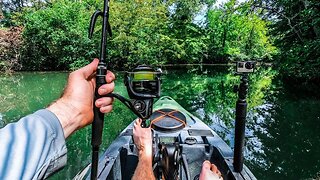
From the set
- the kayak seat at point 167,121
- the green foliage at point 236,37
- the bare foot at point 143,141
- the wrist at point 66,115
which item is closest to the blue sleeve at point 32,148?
the wrist at point 66,115

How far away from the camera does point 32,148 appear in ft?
2.14

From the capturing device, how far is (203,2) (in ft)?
91.8

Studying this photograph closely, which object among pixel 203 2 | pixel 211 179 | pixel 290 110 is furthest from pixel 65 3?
pixel 211 179

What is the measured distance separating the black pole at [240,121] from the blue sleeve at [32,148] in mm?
1792

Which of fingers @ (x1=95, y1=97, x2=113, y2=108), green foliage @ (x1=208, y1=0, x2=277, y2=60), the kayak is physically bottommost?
the kayak

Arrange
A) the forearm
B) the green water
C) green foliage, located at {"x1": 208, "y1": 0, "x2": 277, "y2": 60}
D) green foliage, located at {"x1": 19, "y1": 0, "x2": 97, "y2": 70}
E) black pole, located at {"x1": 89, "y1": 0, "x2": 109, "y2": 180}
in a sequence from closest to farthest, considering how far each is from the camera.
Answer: black pole, located at {"x1": 89, "y1": 0, "x2": 109, "y2": 180} → the forearm → the green water → green foliage, located at {"x1": 19, "y1": 0, "x2": 97, "y2": 70} → green foliage, located at {"x1": 208, "y1": 0, "x2": 277, "y2": 60}

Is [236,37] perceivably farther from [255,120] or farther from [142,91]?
[142,91]

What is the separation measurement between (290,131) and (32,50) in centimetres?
1674

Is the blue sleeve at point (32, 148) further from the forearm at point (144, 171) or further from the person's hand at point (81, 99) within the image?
the forearm at point (144, 171)

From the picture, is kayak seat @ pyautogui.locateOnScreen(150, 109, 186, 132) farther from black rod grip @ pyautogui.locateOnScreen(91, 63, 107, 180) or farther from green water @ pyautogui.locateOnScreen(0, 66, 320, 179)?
black rod grip @ pyautogui.locateOnScreen(91, 63, 107, 180)

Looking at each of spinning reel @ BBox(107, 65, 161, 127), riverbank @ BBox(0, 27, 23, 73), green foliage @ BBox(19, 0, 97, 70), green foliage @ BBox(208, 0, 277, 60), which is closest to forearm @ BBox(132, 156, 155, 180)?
spinning reel @ BBox(107, 65, 161, 127)

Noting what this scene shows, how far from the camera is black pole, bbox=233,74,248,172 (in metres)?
2.32

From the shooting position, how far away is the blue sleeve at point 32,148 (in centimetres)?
60

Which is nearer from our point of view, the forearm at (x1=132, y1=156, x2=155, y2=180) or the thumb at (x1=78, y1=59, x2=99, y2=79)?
the thumb at (x1=78, y1=59, x2=99, y2=79)
